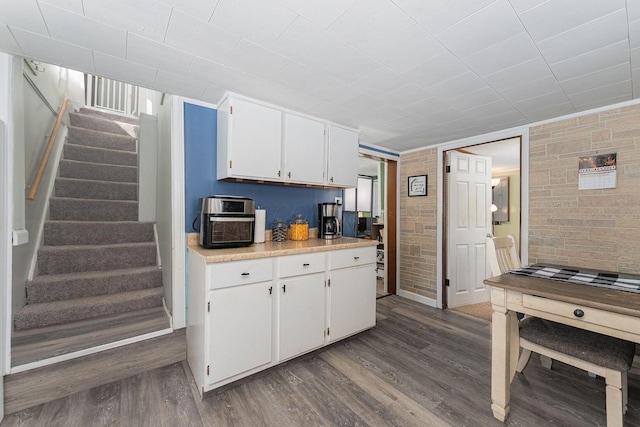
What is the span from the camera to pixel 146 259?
3078 mm

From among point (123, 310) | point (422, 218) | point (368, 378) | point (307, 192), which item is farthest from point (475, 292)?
point (123, 310)

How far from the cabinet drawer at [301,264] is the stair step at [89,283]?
1.87 metres

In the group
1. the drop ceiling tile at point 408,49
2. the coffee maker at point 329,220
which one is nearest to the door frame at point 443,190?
the coffee maker at point 329,220

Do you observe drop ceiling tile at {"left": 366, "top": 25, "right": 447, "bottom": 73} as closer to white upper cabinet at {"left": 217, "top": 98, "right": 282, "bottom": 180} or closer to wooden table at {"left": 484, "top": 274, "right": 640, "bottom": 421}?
white upper cabinet at {"left": 217, "top": 98, "right": 282, "bottom": 180}

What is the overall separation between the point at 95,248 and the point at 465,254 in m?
4.54

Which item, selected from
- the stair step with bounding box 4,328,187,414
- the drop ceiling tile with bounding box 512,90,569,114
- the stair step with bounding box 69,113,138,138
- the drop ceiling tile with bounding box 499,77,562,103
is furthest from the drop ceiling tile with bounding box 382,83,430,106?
the stair step with bounding box 69,113,138,138

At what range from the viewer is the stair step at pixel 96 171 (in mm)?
3363

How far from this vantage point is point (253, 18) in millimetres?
1300

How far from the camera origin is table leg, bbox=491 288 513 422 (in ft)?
5.08

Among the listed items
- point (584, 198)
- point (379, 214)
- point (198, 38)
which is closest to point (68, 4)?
point (198, 38)

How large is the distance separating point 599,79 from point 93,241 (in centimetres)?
495

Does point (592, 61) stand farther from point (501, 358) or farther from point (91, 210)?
point (91, 210)

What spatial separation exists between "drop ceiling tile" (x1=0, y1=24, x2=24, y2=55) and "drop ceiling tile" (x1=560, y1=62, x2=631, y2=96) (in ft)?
11.5

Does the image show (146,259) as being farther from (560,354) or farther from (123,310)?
(560,354)
